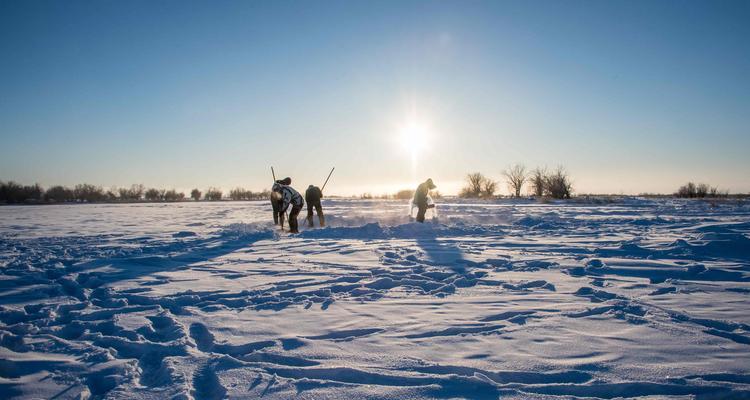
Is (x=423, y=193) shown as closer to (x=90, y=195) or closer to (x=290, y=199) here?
(x=290, y=199)

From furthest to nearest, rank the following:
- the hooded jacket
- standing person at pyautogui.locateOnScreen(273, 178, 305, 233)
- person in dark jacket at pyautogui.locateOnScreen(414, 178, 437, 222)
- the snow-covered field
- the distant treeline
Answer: the distant treeline < person in dark jacket at pyautogui.locateOnScreen(414, 178, 437, 222) < the hooded jacket < standing person at pyautogui.locateOnScreen(273, 178, 305, 233) < the snow-covered field

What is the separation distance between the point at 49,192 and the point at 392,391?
59.2 m

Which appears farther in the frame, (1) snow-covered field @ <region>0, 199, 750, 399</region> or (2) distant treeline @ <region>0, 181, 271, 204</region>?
(2) distant treeline @ <region>0, 181, 271, 204</region>

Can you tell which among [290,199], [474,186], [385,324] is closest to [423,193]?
[290,199]

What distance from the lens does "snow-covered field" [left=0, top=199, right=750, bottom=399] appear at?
251 cm

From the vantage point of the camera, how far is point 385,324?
3.67 m

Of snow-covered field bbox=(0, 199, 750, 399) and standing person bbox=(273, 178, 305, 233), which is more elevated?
standing person bbox=(273, 178, 305, 233)

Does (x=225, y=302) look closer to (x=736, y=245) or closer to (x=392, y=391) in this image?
(x=392, y=391)

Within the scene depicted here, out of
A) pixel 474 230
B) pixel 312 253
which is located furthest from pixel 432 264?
pixel 474 230

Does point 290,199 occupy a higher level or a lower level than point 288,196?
Result: lower

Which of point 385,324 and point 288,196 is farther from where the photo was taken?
point 288,196

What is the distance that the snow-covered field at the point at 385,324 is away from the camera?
251 centimetres

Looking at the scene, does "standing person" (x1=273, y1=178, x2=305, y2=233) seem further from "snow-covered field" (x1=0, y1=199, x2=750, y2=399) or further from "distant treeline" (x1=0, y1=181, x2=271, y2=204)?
"distant treeline" (x1=0, y1=181, x2=271, y2=204)

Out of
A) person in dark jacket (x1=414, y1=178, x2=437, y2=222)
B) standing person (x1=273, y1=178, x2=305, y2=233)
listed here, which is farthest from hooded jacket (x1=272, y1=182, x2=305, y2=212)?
person in dark jacket (x1=414, y1=178, x2=437, y2=222)
